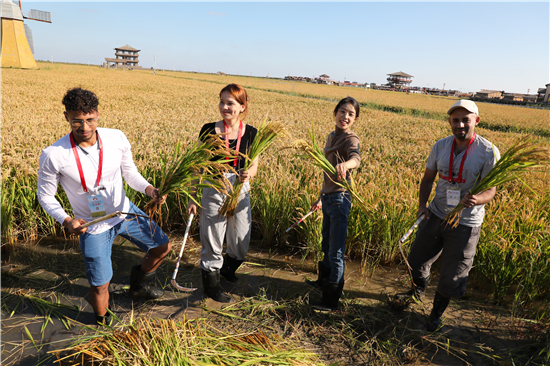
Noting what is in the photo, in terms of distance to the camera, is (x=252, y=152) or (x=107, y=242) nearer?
(x=107, y=242)

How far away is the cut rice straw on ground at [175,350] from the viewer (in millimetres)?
1786

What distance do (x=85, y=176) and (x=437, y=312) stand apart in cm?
289

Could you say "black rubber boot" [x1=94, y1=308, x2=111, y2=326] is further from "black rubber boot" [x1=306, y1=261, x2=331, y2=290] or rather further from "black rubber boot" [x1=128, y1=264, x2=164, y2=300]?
"black rubber boot" [x1=306, y1=261, x2=331, y2=290]

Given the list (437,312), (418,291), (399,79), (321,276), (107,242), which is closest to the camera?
(107,242)

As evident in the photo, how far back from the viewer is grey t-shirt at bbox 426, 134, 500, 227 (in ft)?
7.56

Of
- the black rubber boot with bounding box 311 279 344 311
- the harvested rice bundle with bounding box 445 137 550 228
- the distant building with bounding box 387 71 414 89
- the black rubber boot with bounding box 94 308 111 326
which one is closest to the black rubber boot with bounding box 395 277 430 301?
the black rubber boot with bounding box 311 279 344 311

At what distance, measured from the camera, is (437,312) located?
2.56m

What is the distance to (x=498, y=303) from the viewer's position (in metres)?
2.90

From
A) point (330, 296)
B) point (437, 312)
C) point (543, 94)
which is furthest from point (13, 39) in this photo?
point (543, 94)

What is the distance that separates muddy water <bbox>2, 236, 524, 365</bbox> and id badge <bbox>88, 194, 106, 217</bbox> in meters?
0.79

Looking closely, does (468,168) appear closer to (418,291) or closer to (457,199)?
(457,199)

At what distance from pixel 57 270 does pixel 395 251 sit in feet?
11.5

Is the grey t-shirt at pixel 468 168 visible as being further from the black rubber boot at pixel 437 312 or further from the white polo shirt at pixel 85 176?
the white polo shirt at pixel 85 176

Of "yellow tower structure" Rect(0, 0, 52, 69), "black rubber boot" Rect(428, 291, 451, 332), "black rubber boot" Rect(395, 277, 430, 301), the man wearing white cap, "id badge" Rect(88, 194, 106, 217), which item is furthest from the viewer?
"yellow tower structure" Rect(0, 0, 52, 69)
